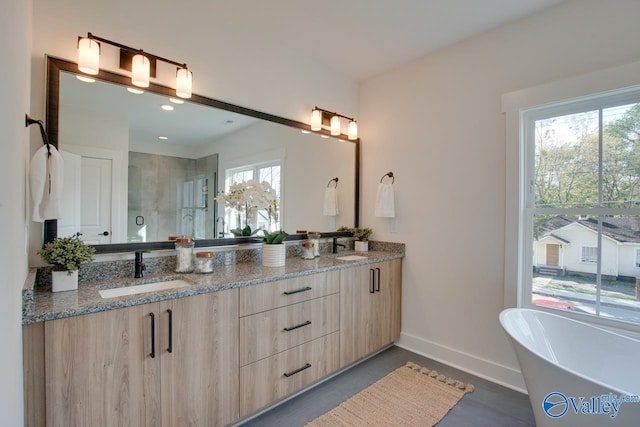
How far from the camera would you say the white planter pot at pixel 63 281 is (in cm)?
146

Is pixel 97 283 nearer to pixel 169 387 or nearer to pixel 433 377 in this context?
pixel 169 387

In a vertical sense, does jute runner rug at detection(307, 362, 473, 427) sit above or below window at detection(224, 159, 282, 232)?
below

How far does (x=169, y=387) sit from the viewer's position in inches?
58.9

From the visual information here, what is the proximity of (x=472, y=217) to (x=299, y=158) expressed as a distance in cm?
155

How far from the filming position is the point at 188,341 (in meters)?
1.56

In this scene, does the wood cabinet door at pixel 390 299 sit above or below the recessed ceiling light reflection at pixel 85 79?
below

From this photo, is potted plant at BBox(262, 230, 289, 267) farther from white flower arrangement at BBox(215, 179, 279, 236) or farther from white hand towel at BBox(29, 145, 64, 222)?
white hand towel at BBox(29, 145, 64, 222)

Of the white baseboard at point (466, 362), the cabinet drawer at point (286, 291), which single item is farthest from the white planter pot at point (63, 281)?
the white baseboard at point (466, 362)

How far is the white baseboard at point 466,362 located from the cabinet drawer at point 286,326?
992 millimetres

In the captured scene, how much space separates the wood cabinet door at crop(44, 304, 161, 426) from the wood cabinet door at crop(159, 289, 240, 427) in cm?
6

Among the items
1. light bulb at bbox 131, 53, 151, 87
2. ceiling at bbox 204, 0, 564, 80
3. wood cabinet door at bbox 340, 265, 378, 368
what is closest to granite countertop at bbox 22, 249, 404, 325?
wood cabinet door at bbox 340, 265, 378, 368

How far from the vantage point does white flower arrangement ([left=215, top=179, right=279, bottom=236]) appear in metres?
2.30

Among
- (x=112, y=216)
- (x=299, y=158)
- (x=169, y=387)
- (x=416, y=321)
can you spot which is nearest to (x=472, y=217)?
(x=416, y=321)

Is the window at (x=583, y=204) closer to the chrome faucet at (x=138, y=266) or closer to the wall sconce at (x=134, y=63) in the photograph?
the wall sconce at (x=134, y=63)
